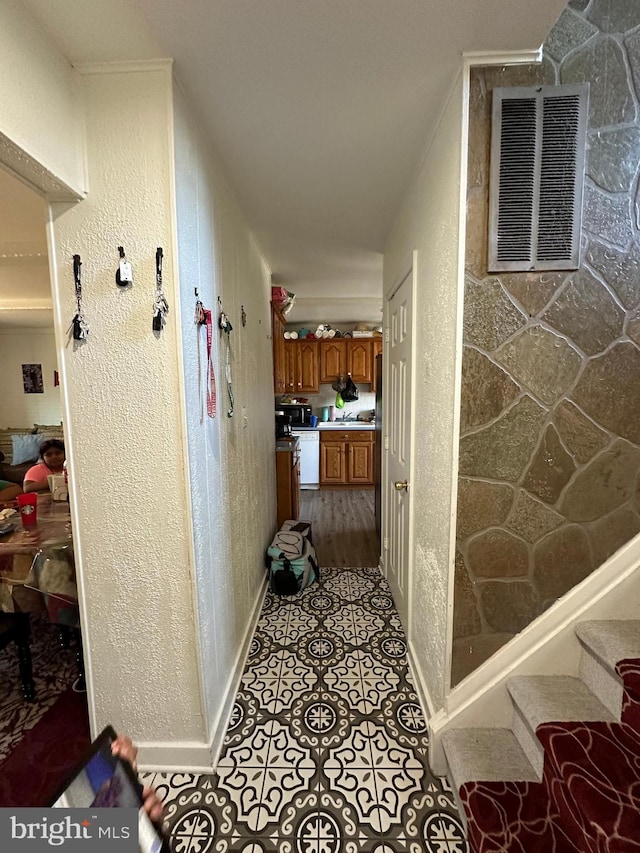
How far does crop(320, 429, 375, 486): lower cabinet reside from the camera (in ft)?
17.6

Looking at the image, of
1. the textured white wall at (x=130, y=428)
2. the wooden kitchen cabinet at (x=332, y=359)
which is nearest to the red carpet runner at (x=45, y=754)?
the textured white wall at (x=130, y=428)

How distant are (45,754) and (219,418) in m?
1.53

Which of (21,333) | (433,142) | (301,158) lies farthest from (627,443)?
(21,333)

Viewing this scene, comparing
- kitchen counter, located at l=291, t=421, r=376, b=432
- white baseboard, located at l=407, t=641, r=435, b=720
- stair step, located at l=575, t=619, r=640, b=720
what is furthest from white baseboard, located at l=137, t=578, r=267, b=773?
kitchen counter, located at l=291, t=421, r=376, b=432

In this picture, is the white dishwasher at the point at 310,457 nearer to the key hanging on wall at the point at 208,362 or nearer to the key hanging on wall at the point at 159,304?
the key hanging on wall at the point at 208,362

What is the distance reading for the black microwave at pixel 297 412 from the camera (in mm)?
4770

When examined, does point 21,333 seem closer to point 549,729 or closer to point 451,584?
point 451,584

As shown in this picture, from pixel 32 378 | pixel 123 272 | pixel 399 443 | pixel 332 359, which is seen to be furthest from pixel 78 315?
pixel 32 378

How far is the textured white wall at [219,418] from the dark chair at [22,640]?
0.95 metres

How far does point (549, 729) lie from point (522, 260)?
1499 mm

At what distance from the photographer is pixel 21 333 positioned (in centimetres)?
534

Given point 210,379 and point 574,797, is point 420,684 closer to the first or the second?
point 574,797

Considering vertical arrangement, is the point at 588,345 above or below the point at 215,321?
below

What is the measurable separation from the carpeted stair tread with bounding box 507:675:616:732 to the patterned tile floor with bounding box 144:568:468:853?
45 cm
